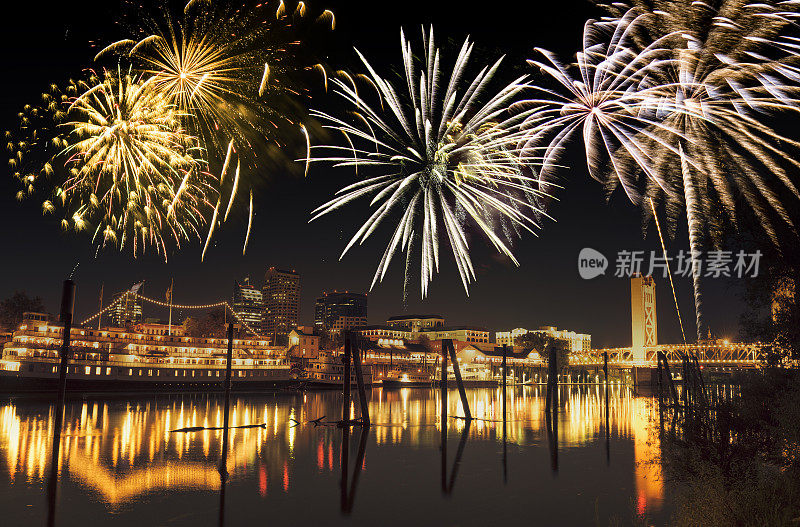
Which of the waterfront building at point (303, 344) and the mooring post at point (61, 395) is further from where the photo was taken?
the waterfront building at point (303, 344)

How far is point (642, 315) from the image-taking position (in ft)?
540

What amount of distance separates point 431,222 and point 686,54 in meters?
10.8

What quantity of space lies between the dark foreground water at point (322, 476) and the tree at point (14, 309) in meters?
79.8

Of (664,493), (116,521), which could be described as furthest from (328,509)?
(664,493)

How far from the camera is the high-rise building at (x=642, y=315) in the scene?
16150cm

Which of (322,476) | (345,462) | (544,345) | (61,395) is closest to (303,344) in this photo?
(61,395)

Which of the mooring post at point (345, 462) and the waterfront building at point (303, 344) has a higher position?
the waterfront building at point (303, 344)

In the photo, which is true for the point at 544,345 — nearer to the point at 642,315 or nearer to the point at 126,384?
the point at 642,315

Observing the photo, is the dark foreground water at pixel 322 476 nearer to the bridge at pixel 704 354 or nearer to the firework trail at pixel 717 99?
the firework trail at pixel 717 99

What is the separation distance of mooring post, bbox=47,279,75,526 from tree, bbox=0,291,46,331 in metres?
87.4


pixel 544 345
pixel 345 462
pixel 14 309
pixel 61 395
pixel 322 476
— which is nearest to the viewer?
pixel 322 476

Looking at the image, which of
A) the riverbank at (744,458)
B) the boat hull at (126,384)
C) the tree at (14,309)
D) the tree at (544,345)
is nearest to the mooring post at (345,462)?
the riverbank at (744,458)

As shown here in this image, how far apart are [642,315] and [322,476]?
163 metres

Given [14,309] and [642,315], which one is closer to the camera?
[14,309]
